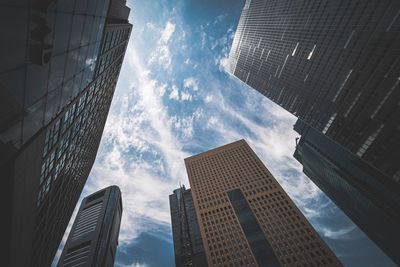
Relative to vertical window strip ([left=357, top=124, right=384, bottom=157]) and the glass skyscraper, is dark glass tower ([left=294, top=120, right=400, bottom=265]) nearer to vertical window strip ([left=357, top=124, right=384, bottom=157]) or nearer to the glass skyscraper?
the glass skyscraper

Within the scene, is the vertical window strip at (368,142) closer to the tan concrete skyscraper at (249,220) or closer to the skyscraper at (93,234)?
the tan concrete skyscraper at (249,220)

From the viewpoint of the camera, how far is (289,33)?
10488 centimetres

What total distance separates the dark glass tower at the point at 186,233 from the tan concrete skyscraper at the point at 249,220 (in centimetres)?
2856

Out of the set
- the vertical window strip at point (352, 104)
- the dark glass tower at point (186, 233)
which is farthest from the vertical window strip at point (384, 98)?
the dark glass tower at point (186, 233)

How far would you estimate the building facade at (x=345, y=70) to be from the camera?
213 feet

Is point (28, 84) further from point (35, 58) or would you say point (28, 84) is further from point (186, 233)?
point (186, 233)

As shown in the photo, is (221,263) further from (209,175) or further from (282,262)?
(209,175)


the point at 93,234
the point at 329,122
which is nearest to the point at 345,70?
the point at 329,122

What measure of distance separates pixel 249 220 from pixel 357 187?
7288 cm

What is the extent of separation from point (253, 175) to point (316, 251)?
1773 inches

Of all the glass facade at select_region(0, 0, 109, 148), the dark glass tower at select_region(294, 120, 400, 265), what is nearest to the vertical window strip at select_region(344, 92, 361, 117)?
the dark glass tower at select_region(294, 120, 400, 265)

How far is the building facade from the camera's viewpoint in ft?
213

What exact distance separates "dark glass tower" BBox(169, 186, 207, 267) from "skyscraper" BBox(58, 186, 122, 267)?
137 ft

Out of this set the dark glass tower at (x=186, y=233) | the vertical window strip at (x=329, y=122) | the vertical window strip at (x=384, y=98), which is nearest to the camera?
the vertical window strip at (x=384, y=98)
